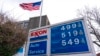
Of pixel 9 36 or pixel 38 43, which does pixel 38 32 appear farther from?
pixel 9 36

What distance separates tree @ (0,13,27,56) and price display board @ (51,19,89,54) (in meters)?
2.10

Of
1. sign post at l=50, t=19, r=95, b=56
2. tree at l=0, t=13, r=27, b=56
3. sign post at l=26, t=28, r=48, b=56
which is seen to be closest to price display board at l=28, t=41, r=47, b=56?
sign post at l=26, t=28, r=48, b=56

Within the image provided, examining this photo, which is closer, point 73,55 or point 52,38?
point 73,55

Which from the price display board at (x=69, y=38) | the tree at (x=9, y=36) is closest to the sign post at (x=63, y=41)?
the price display board at (x=69, y=38)

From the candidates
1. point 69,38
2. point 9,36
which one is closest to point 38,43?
point 69,38

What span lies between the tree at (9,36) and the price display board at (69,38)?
2.10 metres

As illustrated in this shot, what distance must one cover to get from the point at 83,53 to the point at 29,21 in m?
14.3

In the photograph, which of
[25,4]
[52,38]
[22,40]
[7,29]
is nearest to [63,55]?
[52,38]

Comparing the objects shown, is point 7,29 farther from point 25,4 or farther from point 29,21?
point 29,21

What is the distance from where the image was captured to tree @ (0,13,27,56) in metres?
6.71

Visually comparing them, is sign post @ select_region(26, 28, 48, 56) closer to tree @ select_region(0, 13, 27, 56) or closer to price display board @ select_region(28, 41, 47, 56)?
price display board @ select_region(28, 41, 47, 56)

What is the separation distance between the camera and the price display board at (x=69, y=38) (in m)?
4.62

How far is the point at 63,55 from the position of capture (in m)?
4.87

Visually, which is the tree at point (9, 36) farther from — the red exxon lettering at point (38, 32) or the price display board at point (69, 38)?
the price display board at point (69, 38)
